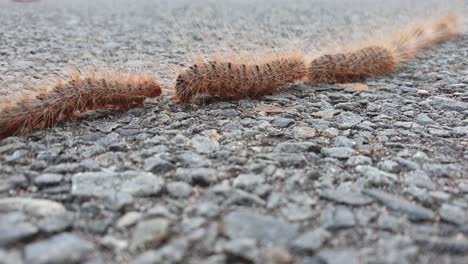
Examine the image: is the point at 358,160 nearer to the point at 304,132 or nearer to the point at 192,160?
the point at 304,132

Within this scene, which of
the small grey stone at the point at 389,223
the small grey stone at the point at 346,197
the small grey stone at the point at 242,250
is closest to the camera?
the small grey stone at the point at 242,250

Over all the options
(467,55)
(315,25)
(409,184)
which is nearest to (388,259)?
(409,184)

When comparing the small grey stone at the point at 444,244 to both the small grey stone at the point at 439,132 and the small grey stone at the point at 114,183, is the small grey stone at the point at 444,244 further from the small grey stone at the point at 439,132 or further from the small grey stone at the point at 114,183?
the small grey stone at the point at 439,132

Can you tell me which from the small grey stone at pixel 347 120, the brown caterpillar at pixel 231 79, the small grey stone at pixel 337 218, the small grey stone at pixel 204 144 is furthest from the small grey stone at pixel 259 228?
the brown caterpillar at pixel 231 79

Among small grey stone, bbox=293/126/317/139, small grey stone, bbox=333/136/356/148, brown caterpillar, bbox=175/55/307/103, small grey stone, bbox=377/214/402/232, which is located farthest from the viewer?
brown caterpillar, bbox=175/55/307/103

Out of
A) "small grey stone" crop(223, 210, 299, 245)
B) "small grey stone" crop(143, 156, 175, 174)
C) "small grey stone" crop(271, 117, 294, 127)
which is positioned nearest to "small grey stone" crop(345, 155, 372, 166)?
"small grey stone" crop(271, 117, 294, 127)

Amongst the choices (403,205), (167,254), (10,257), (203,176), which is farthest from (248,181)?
(10,257)

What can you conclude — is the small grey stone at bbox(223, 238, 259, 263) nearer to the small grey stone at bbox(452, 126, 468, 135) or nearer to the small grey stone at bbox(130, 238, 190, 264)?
the small grey stone at bbox(130, 238, 190, 264)
